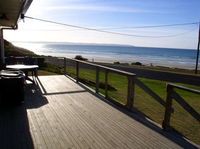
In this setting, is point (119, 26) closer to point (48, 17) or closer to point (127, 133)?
point (48, 17)

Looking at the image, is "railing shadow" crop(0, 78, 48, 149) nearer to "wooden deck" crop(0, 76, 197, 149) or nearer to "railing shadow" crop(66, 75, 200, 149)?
"wooden deck" crop(0, 76, 197, 149)

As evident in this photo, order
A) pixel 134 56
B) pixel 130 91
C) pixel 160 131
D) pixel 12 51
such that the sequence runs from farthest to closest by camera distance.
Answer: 1. pixel 134 56
2. pixel 12 51
3. pixel 130 91
4. pixel 160 131

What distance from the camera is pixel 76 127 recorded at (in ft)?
12.9

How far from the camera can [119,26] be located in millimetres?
39750

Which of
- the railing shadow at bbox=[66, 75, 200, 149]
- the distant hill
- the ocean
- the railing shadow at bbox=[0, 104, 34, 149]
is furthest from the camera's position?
the ocean

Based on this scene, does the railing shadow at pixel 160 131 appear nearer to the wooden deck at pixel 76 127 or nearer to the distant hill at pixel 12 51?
the wooden deck at pixel 76 127

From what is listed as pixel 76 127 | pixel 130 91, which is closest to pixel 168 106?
pixel 130 91

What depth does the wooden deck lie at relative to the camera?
10.9 ft

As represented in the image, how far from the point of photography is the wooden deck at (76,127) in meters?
3.34

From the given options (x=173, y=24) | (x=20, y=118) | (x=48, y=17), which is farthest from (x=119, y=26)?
(x=20, y=118)

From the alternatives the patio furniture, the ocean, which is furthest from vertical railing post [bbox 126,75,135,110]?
the ocean

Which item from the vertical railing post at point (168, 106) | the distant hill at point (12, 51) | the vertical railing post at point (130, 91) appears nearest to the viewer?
the vertical railing post at point (168, 106)

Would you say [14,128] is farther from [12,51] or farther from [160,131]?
[12,51]

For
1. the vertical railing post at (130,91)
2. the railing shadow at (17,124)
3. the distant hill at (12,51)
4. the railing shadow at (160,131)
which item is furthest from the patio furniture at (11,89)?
the distant hill at (12,51)
